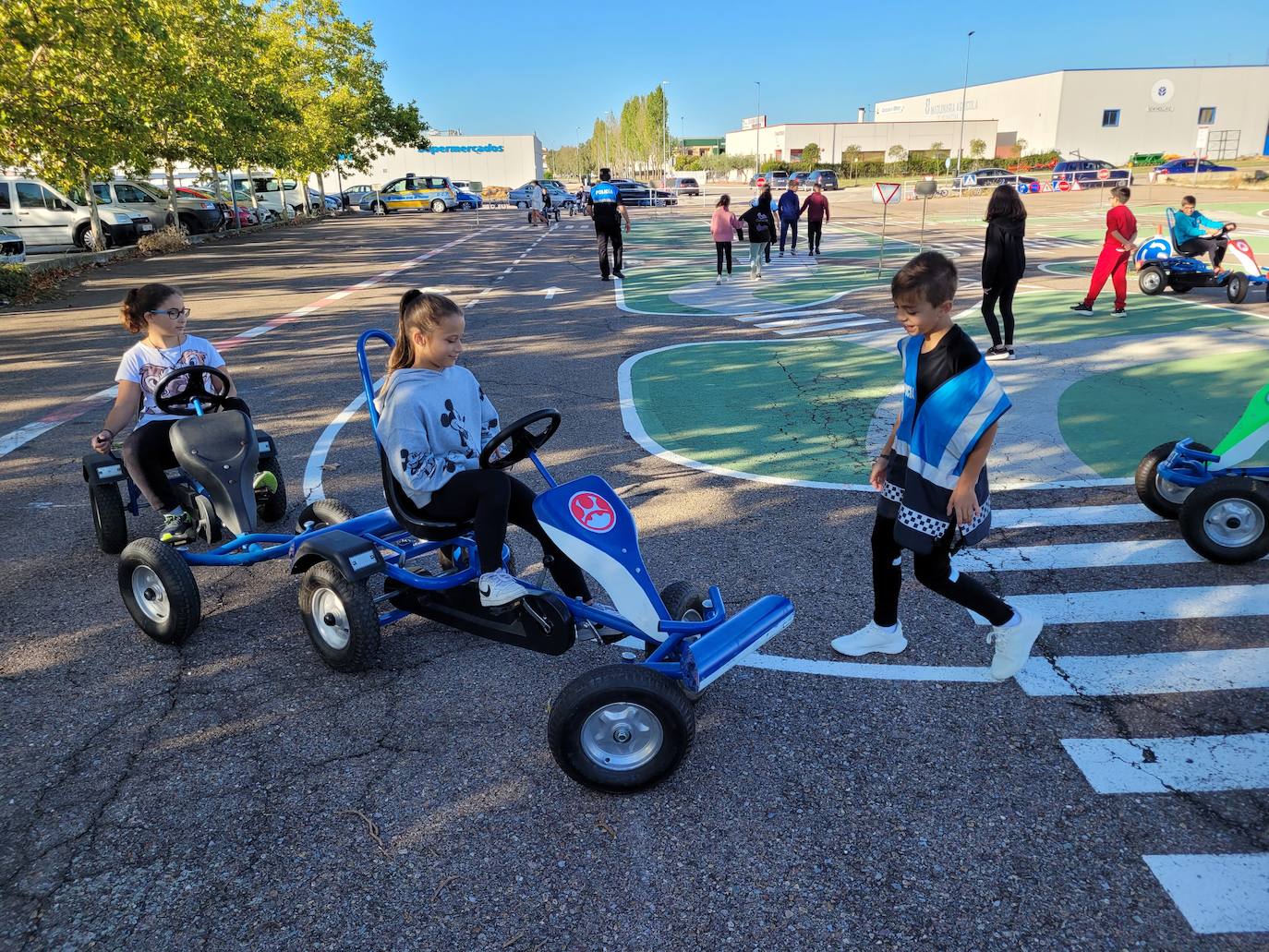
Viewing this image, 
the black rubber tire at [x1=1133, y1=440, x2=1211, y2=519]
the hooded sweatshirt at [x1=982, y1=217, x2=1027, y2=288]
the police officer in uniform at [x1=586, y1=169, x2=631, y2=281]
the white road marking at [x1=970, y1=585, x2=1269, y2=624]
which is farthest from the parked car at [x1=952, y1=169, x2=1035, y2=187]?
the white road marking at [x1=970, y1=585, x2=1269, y2=624]

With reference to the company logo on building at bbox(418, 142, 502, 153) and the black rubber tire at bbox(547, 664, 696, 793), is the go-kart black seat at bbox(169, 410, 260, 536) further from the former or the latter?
the company logo on building at bbox(418, 142, 502, 153)

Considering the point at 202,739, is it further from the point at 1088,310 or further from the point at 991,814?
the point at 1088,310

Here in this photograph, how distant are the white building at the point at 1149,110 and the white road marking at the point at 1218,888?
9263cm

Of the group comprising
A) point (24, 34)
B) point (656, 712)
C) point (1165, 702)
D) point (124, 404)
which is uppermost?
point (24, 34)

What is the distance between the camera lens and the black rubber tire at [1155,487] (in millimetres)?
5250

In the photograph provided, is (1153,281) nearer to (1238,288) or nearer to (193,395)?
(1238,288)

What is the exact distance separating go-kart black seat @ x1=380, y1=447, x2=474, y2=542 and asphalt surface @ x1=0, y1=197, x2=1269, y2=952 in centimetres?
69

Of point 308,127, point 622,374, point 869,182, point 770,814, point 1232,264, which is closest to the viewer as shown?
point 770,814

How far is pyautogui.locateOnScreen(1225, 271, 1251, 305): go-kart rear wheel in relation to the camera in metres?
12.7

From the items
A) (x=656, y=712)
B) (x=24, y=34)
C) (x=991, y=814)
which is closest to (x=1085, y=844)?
(x=991, y=814)

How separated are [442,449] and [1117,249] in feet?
36.9

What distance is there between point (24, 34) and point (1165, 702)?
727 inches

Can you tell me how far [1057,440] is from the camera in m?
7.04

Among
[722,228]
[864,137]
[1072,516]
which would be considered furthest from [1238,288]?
[864,137]
